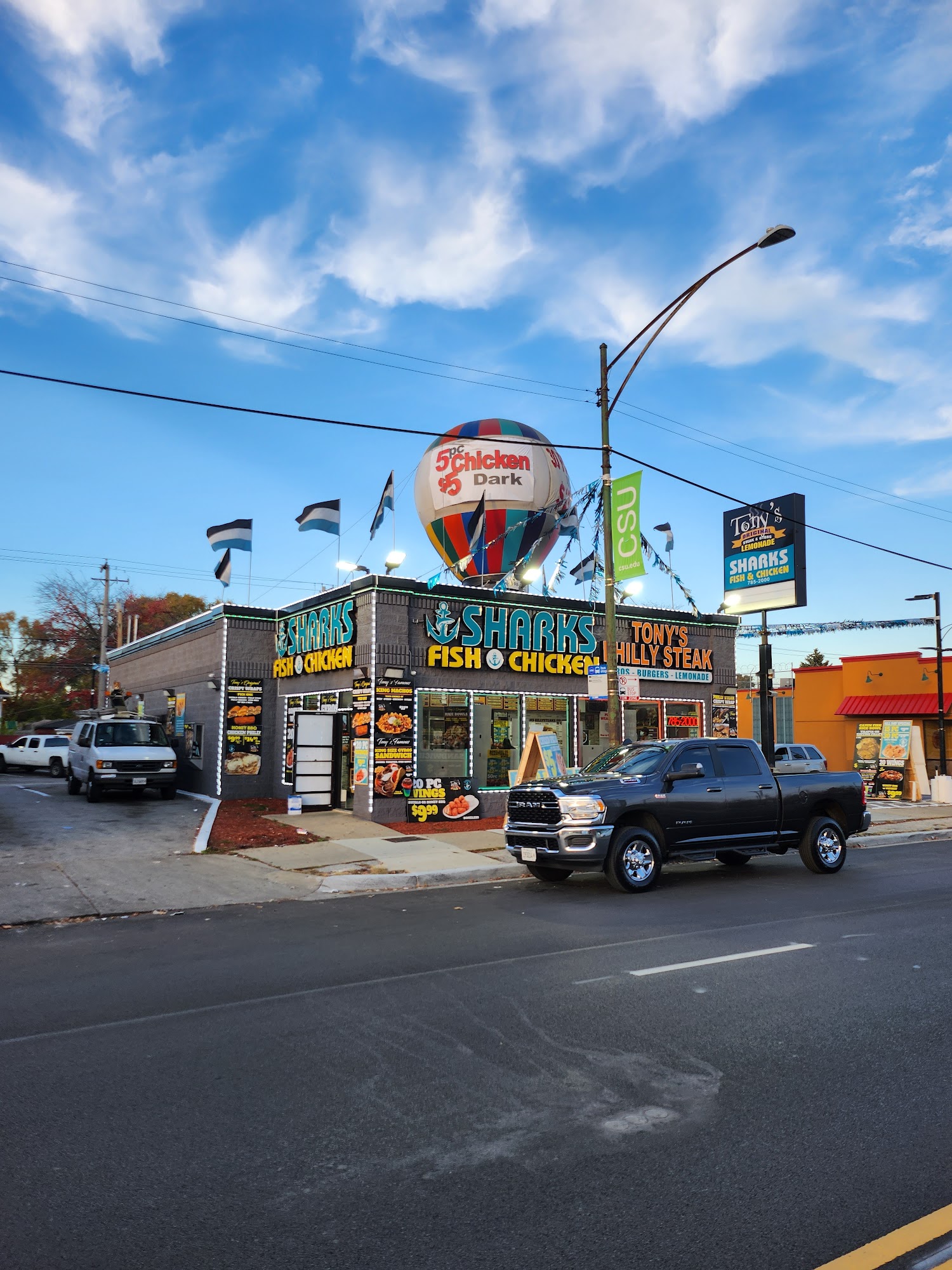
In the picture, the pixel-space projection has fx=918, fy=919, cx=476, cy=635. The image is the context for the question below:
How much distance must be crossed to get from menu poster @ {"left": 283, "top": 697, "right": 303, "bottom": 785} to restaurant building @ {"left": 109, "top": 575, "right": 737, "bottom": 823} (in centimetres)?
5

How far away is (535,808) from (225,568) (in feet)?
47.4

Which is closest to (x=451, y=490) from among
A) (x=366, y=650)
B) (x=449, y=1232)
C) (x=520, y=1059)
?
(x=366, y=650)

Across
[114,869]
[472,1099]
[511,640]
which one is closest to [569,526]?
[511,640]

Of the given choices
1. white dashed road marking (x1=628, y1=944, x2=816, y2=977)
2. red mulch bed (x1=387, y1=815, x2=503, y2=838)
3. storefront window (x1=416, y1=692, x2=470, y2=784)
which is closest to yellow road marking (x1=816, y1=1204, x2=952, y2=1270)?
white dashed road marking (x1=628, y1=944, x2=816, y2=977)

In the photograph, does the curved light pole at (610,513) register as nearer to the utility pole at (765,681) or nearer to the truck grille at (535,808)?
the truck grille at (535,808)

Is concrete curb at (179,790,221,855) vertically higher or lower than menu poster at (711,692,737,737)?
lower

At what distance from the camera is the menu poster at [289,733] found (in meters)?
22.5

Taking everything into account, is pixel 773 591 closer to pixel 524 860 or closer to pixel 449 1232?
pixel 524 860

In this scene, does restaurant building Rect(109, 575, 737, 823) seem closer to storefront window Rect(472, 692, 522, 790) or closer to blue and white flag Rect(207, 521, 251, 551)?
storefront window Rect(472, 692, 522, 790)

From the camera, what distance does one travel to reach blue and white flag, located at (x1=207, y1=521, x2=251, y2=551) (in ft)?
77.2

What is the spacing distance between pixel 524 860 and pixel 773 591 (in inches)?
546

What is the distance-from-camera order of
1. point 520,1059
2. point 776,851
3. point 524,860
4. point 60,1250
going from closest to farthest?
1. point 60,1250
2. point 520,1059
3. point 524,860
4. point 776,851

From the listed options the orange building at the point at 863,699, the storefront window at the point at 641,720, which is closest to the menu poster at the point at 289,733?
the storefront window at the point at 641,720

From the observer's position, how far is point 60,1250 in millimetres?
3311
